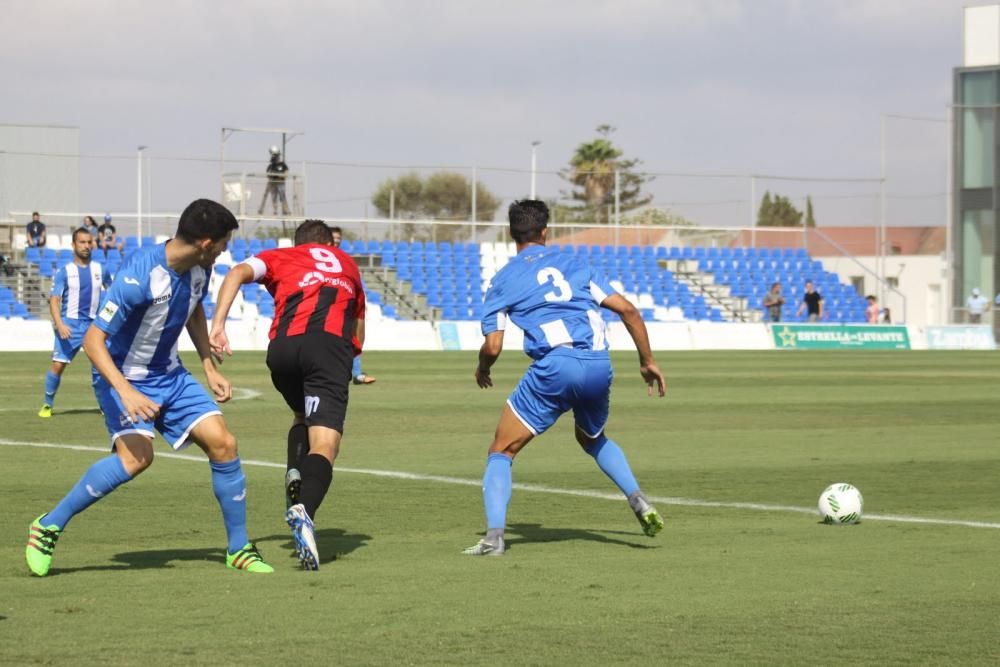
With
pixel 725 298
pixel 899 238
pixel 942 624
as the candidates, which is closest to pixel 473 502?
pixel 942 624

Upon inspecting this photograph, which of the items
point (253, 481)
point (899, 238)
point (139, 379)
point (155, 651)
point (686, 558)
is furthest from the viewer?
point (899, 238)

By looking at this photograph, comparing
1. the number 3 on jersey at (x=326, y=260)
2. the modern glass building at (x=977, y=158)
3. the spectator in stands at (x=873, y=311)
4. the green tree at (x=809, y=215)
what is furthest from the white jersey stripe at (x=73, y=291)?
the modern glass building at (x=977, y=158)

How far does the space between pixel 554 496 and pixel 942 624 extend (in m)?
5.03

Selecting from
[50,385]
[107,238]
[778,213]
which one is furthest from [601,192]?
[50,385]

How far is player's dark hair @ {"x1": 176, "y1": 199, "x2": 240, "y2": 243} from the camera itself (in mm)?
7016

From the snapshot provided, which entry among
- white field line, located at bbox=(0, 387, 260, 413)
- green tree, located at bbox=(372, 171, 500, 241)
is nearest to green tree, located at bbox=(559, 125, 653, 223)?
green tree, located at bbox=(372, 171, 500, 241)

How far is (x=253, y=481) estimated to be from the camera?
450 inches

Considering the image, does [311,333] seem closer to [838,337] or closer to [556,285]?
[556,285]

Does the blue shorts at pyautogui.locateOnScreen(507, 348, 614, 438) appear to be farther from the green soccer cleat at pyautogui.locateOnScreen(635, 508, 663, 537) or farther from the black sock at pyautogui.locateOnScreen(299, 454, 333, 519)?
the black sock at pyautogui.locateOnScreen(299, 454, 333, 519)

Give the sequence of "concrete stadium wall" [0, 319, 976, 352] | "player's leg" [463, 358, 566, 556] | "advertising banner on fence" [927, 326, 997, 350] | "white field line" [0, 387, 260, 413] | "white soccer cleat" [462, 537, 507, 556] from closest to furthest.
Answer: "white soccer cleat" [462, 537, 507, 556]
"player's leg" [463, 358, 566, 556]
"white field line" [0, 387, 260, 413]
"concrete stadium wall" [0, 319, 976, 352]
"advertising banner on fence" [927, 326, 997, 350]

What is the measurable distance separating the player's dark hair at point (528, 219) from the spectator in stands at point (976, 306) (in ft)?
129

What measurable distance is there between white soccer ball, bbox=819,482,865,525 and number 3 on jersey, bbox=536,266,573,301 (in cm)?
232

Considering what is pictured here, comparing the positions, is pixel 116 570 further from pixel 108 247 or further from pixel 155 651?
pixel 108 247

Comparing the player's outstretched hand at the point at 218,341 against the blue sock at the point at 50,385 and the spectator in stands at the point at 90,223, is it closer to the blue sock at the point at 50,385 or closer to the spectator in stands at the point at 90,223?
the blue sock at the point at 50,385
